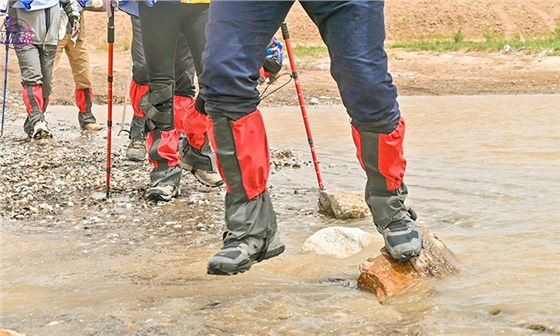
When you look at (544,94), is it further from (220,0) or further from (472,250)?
(220,0)

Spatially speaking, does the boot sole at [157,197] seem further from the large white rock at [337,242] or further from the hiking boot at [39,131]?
the hiking boot at [39,131]

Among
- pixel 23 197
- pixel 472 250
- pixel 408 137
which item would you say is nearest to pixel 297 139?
pixel 408 137

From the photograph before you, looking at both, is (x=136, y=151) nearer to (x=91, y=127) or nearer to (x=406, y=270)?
(x=91, y=127)

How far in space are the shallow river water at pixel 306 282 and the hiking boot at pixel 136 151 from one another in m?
1.57

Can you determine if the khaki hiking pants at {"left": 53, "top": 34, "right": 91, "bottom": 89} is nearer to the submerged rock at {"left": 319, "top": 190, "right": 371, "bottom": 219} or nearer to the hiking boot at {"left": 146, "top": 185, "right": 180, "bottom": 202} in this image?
the hiking boot at {"left": 146, "top": 185, "right": 180, "bottom": 202}

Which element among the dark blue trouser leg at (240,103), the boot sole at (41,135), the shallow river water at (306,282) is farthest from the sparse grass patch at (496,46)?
the dark blue trouser leg at (240,103)

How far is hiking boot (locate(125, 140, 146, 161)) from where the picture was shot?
24.2ft

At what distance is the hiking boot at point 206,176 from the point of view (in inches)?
230

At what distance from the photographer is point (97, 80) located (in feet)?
61.7

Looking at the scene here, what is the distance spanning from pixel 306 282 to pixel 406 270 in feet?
1.33

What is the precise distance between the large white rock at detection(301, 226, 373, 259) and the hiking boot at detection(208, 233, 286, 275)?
0.71m

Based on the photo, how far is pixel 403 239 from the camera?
3484 millimetres

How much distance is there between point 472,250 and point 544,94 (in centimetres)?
1182

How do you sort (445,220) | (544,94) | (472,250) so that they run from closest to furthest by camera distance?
1. (472,250)
2. (445,220)
3. (544,94)
